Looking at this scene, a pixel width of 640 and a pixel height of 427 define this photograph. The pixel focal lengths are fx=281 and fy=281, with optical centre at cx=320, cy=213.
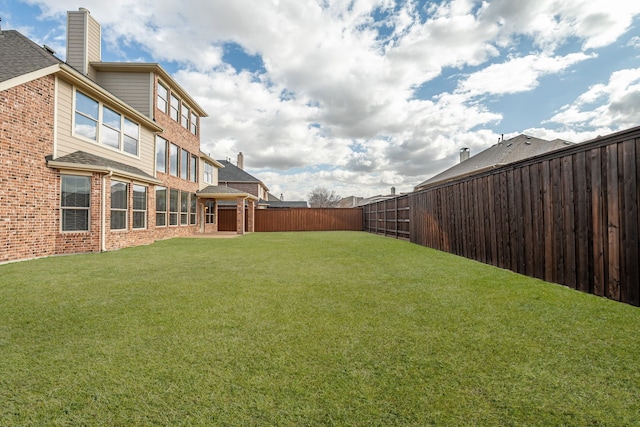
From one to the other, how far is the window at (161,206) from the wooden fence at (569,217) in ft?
40.2

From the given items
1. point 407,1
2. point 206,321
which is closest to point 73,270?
point 206,321

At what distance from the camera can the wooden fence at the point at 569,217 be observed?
355 centimetres

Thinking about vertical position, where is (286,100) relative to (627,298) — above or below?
above

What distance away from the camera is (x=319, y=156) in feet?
103

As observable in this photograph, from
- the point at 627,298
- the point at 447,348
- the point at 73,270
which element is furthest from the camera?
Result: the point at 73,270

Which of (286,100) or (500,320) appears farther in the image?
(286,100)

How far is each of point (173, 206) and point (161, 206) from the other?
1.14 m

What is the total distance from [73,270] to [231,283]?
359cm

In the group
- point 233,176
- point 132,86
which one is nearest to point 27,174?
point 132,86

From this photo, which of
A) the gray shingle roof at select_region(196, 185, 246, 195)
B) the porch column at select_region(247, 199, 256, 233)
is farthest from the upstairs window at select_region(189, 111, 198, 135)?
the porch column at select_region(247, 199, 256, 233)

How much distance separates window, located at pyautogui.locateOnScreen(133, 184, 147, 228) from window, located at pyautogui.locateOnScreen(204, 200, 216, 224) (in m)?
7.28

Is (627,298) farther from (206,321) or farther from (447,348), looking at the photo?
(206,321)

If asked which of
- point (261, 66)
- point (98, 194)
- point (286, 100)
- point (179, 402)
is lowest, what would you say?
point (179, 402)

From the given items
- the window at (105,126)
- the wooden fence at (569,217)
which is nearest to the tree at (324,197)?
the window at (105,126)
